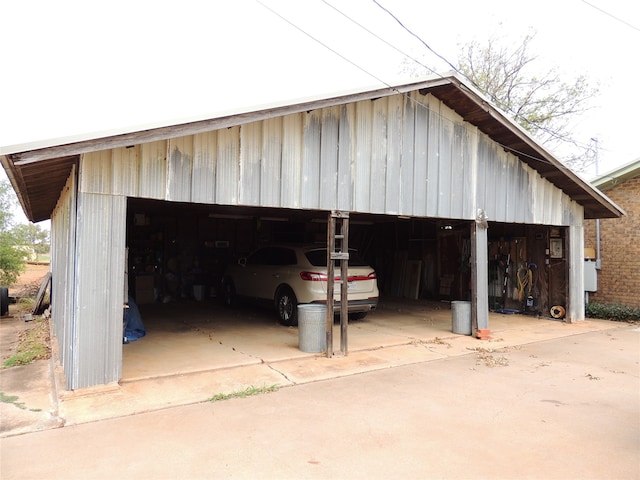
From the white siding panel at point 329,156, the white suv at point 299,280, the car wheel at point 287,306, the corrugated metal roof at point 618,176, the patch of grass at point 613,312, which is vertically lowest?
the patch of grass at point 613,312

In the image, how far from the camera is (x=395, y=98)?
7.53 meters

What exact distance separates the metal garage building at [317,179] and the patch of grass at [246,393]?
123 cm

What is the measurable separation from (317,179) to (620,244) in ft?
32.5

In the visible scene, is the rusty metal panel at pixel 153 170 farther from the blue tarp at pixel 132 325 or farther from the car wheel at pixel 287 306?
the car wheel at pixel 287 306

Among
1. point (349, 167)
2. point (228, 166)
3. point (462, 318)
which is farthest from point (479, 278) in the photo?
point (228, 166)

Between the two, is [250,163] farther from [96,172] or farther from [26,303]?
[26,303]

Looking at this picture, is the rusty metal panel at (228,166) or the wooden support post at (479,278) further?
the wooden support post at (479,278)

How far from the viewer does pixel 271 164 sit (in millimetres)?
6172

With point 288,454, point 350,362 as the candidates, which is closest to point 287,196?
point 350,362

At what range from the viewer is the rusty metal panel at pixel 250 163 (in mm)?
5934

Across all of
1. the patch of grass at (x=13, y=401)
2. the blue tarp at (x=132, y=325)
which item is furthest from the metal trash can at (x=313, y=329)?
the patch of grass at (x=13, y=401)

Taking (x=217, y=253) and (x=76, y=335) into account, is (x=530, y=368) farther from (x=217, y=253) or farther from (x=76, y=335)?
(x=217, y=253)

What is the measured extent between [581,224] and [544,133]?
11.2 meters

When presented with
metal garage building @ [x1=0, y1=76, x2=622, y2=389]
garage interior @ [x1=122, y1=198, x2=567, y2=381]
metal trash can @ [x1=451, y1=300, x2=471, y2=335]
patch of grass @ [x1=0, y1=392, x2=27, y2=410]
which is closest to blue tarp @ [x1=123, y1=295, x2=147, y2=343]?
garage interior @ [x1=122, y1=198, x2=567, y2=381]
